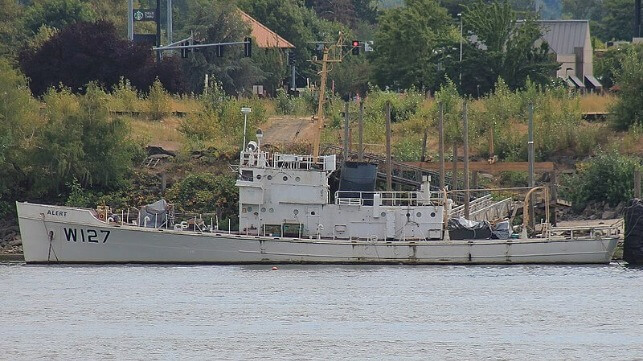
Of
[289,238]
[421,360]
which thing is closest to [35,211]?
[289,238]

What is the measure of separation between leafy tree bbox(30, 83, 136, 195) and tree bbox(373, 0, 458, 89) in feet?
97.6

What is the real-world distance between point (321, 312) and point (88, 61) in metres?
48.2

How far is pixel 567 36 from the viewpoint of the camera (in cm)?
12800

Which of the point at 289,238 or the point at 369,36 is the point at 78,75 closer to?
the point at 289,238

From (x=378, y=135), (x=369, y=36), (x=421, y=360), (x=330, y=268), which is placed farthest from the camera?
(x=369, y=36)

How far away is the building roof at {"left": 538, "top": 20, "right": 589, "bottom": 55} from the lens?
5016 inches

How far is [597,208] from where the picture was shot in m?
77.1

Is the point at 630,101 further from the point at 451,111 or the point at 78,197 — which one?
the point at 78,197

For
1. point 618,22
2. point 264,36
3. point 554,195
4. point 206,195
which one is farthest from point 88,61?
point 618,22

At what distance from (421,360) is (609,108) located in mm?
48963

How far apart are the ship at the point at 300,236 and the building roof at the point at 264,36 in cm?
5829

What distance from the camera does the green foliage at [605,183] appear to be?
76812mm

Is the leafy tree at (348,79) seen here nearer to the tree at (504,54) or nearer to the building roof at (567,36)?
the tree at (504,54)

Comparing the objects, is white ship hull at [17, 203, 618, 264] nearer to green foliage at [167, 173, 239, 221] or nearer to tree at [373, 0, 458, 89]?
green foliage at [167, 173, 239, 221]
